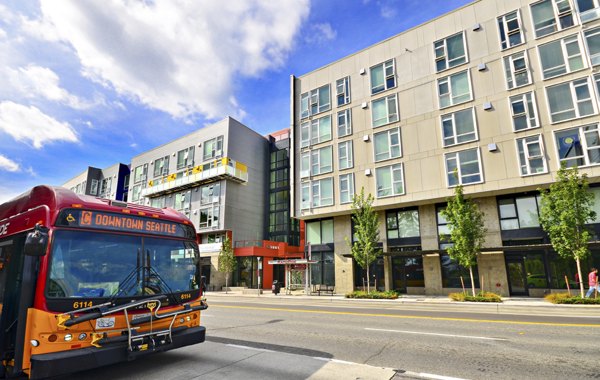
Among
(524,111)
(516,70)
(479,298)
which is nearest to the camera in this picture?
(479,298)

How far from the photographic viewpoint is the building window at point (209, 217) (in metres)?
40.1

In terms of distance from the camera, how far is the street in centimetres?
556

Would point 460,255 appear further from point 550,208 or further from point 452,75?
point 452,75

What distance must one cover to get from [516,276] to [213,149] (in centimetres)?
3498

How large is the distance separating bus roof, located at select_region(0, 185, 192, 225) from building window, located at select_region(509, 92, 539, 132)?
22768 millimetres

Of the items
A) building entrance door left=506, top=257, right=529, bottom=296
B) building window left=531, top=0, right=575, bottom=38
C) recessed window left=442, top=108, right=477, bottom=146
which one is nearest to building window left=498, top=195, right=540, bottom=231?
building entrance door left=506, top=257, right=529, bottom=296

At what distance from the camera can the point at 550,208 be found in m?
17.6

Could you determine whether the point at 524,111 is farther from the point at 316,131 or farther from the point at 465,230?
the point at 316,131

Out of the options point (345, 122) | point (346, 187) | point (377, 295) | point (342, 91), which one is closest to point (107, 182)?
point (342, 91)

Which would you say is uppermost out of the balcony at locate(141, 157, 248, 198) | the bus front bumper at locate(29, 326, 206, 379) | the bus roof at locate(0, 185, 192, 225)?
the balcony at locate(141, 157, 248, 198)

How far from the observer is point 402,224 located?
86.3 ft

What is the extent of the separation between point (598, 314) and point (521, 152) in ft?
36.6

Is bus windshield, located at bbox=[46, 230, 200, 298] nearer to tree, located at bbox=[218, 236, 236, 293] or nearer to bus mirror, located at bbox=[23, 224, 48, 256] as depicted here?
bus mirror, located at bbox=[23, 224, 48, 256]

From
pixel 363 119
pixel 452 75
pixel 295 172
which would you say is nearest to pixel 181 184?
pixel 295 172
